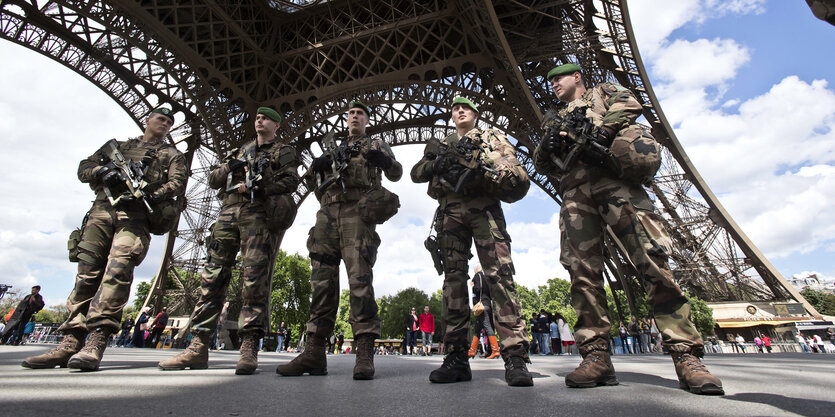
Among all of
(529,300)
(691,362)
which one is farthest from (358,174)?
(529,300)

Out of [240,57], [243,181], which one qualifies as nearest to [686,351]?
[243,181]

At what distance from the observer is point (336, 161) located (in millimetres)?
3469

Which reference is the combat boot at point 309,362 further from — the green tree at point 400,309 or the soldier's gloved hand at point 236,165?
the green tree at point 400,309

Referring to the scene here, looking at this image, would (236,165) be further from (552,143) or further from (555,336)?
(555,336)

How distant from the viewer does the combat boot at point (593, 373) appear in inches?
87.4

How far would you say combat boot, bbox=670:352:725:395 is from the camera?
1.91 m

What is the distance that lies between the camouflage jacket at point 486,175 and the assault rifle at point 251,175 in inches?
56.2

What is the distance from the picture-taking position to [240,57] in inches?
638

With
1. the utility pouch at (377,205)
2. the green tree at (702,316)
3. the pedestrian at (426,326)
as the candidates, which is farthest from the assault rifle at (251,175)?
the green tree at (702,316)

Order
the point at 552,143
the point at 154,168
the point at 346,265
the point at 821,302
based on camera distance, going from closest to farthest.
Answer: the point at 552,143 → the point at 346,265 → the point at 154,168 → the point at 821,302

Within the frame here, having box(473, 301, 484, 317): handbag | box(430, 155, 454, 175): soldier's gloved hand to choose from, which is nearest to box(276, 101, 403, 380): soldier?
box(430, 155, 454, 175): soldier's gloved hand

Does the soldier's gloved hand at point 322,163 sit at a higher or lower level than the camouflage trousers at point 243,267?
higher

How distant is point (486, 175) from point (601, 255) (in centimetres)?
102

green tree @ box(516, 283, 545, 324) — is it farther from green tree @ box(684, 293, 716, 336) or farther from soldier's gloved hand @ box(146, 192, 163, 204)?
soldier's gloved hand @ box(146, 192, 163, 204)
